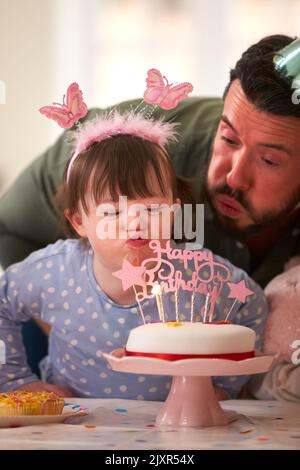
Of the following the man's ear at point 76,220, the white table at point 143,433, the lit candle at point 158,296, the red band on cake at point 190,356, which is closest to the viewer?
the white table at point 143,433

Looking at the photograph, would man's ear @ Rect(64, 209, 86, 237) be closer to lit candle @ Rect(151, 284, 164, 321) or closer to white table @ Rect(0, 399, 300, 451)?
Answer: lit candle @ Rect(151, 284, 164, 321)

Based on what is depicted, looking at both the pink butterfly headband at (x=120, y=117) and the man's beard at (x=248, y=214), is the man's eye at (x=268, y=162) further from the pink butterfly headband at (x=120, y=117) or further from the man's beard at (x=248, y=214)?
the pink butterfly headband at (x=120, y=117)

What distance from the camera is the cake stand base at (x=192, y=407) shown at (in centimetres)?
133

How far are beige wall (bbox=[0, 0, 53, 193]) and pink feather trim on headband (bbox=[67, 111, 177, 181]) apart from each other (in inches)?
4.1

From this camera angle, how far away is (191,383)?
1.34m

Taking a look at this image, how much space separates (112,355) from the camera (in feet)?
4.47

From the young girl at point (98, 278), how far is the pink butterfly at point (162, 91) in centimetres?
4

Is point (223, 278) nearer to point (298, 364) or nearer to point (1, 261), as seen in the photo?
point (298, 364)

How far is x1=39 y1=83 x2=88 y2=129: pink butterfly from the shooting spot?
153cm

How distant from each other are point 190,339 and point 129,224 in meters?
0.30

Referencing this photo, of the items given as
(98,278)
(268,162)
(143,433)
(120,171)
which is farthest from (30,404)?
(268,162)

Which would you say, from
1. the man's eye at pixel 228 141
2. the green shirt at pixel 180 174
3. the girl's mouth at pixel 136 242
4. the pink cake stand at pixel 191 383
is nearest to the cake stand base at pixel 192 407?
the pink cake stand at pixel 191 383

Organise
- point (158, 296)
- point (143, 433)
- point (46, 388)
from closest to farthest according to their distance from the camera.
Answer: point (143, 433) < point (158, 296) < point (46, 388)

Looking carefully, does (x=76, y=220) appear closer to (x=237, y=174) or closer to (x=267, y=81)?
(x=237, y=174)
